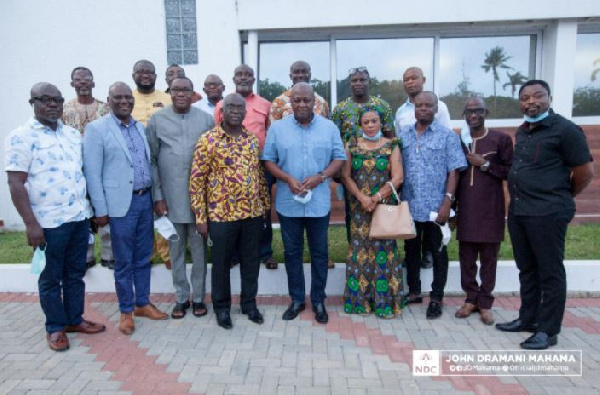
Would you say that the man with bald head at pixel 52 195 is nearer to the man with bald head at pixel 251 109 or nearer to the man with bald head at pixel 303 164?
the man with bald head at pixel 251 109

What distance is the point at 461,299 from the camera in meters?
4.92

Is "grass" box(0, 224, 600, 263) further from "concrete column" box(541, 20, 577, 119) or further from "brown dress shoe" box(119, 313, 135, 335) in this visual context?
"concrete column" box(541, 20, 577, 119)

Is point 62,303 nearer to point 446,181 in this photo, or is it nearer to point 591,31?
point 446,181

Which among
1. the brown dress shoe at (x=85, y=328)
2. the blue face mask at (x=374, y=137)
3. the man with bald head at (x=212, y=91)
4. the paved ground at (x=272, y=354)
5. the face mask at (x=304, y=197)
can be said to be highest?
the man with bald head at (x=212, y=91)

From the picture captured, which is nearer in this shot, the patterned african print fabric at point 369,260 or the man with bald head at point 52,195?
the man with bald head at point 52,195

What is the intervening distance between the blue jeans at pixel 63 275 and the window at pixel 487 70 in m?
6.39

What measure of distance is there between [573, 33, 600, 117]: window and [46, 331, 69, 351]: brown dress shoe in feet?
27.8

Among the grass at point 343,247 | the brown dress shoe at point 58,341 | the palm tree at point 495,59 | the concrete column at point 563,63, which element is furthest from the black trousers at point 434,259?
the palm tree at point 495,59

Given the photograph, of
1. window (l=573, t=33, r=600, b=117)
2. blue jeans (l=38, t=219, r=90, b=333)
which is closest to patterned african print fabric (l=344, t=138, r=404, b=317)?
blue jeans (l=38, t=219, r=90, b=333)

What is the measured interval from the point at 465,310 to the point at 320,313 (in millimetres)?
1394

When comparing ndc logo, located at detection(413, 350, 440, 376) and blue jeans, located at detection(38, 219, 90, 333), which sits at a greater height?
blue jeans, located at detection(38, 219, 90, 333)

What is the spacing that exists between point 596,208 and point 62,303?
7798 mm

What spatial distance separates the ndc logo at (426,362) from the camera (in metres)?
3.42

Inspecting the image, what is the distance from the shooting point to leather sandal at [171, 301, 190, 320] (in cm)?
448
